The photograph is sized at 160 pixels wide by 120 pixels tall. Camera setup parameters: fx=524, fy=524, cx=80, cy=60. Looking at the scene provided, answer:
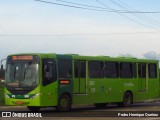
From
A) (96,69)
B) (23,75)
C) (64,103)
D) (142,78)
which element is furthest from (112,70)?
(23,75)

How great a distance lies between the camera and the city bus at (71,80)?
24859mm

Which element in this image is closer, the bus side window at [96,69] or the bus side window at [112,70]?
the bus side window at [96,69]

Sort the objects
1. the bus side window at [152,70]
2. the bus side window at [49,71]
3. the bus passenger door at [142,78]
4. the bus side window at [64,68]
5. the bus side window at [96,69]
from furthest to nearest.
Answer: the bus side window at [152,70], the bus passenger door at [142,78], the bus side window at [96,69], the bus side window at [64,68], the bus side window at [49,71]

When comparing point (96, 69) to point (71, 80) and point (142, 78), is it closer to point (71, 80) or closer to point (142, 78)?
point (71, 80)

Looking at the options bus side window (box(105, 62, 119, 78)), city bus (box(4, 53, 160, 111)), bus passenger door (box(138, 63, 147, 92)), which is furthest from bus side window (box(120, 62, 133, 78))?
bus passenger door (box(138, 63, 147, 92))

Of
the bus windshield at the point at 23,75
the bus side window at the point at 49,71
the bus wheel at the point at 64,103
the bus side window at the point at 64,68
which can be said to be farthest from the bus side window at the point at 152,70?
the bus windshield at the point at 23,75

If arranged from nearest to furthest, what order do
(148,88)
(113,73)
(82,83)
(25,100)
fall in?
(25,100) → (82,83) → (113,73) → (148,88)

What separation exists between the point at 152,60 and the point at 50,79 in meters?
10.2

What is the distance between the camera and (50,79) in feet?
83.0

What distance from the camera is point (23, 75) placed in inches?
981

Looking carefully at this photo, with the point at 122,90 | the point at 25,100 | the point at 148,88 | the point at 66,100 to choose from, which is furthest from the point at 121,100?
the point at 25,100

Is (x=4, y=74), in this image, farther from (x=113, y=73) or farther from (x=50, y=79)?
(x=113, y=73)

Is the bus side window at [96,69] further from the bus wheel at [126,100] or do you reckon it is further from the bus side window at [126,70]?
the bus wheel at [126,100]

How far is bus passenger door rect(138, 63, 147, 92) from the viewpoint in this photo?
106 ft
